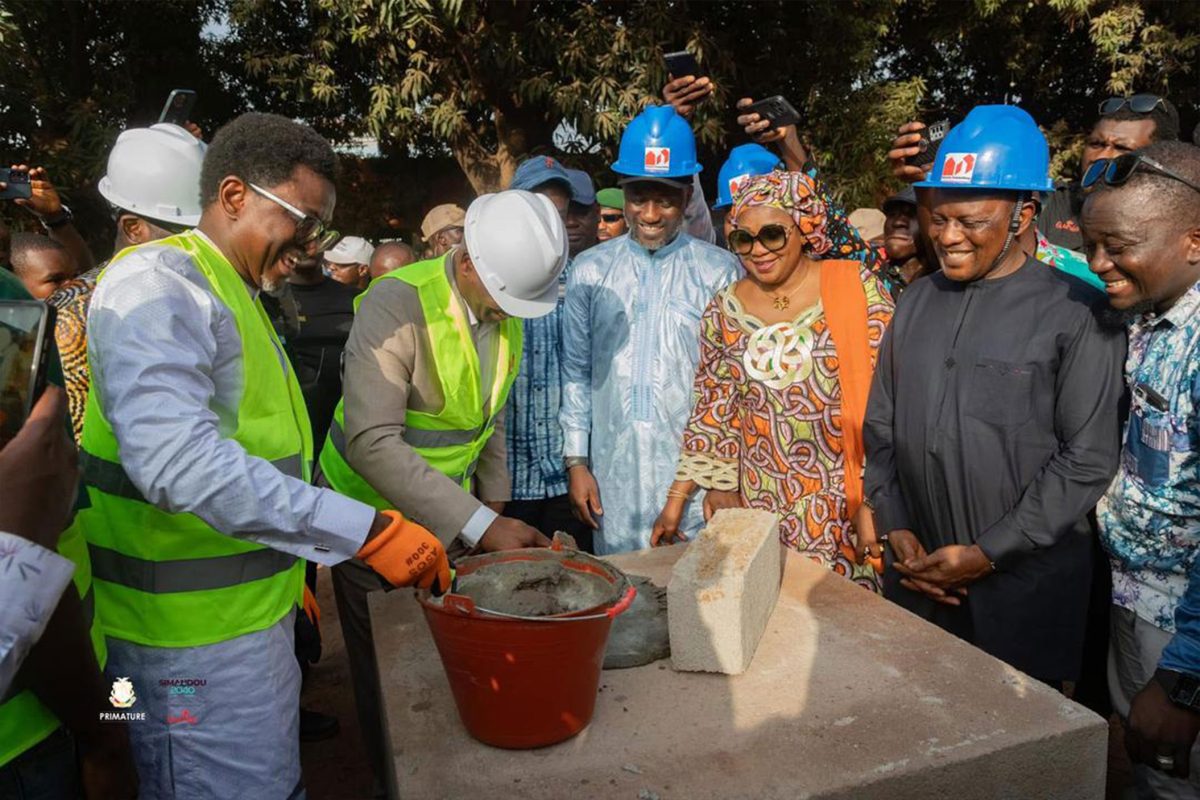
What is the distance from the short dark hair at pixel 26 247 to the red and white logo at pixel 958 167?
370 centimetres

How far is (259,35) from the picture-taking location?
30.2 feet

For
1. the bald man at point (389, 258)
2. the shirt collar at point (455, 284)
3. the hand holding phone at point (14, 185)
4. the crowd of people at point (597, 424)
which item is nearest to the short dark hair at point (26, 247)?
the crowd of people at point (597, 424)

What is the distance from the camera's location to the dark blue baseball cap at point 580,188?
161 inches

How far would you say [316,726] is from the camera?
12.6ft

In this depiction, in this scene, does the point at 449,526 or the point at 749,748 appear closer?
the point at 749,748

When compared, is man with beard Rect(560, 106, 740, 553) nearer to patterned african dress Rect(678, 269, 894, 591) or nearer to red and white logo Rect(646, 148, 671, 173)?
red and white logo Rect(646, 148, 671, 173)

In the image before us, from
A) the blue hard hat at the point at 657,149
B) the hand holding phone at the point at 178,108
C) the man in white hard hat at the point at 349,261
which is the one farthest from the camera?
the man in white hard hat at the point at 349,261

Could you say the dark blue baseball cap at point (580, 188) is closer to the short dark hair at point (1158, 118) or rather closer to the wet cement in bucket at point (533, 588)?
the short dark hair at point (1158, 118)

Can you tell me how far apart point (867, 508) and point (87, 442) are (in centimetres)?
217

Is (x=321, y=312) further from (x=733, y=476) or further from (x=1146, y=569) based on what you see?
(x=1146, y=569)

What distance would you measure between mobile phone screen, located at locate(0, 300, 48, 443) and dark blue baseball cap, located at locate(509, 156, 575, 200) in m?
2.76

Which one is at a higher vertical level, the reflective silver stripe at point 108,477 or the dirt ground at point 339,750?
the reflective silver stripe at point 108,477

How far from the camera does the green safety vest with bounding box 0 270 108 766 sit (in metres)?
1.52

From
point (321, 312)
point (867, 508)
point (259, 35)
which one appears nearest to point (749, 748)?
point (867, 508)
